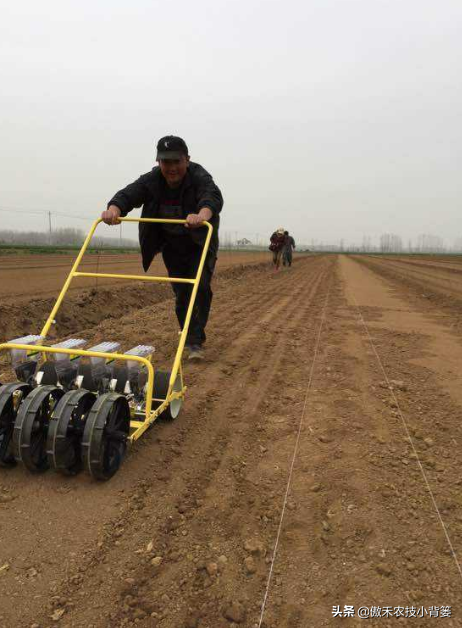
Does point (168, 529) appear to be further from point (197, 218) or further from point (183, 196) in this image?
point (183, 196)

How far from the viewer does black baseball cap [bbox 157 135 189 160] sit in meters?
3.40

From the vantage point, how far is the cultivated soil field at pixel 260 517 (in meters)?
1.61

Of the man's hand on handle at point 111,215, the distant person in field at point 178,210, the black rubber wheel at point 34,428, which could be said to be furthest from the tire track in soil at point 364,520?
the man's hand on handle at point 111,215

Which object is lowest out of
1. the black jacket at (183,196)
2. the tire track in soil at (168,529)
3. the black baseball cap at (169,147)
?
the tire track in soil at (168,529)

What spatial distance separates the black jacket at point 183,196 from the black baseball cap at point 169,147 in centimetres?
37

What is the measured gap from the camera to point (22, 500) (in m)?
2.16

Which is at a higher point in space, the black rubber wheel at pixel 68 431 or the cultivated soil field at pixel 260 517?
the black rubber wheel at pixel 68 431

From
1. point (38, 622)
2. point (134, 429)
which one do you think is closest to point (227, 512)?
point (134, 429)

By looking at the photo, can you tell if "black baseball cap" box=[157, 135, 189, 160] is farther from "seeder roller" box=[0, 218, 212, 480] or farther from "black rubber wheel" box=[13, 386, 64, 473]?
"black rubber wheel" box=[13, 386, 64, 473]

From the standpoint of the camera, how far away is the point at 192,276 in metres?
4.30

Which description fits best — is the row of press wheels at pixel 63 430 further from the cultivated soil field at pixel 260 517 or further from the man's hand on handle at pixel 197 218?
the man's hand on handle at pixel 197 218

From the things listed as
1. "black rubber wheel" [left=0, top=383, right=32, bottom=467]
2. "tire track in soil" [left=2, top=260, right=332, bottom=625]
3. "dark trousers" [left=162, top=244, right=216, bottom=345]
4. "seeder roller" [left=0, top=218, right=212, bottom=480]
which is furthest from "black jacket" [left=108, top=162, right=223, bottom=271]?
"tire track in soil" [left=2, top=260, right=332, bottom=625]

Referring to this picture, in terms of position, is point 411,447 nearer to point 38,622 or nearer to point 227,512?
point 227,512

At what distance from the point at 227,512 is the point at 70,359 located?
149cm
